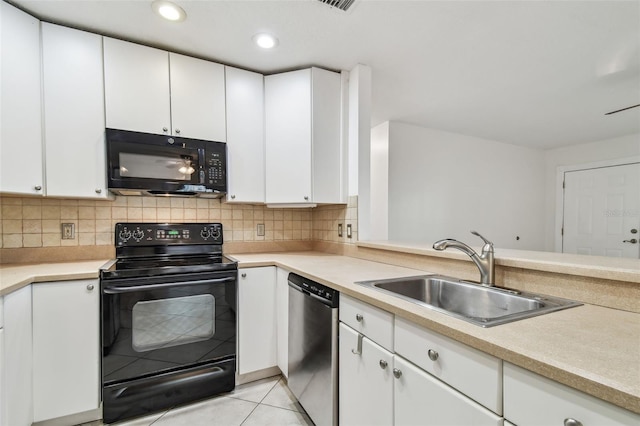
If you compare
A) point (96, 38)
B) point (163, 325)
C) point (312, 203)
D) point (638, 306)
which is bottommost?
point (163, 325)

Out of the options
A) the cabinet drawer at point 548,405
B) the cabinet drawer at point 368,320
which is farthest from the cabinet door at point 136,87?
the cabinet drawer at point 548,405

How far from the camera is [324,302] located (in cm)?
141

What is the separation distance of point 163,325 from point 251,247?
0.94 metres

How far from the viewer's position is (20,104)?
1562 mm

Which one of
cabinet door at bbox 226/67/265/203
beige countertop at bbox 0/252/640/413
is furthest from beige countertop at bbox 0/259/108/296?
cabinet door at bbox 226/67/265/203

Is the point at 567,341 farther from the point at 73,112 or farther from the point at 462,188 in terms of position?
the point at 462,188

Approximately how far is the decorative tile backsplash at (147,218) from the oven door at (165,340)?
2.18 ft

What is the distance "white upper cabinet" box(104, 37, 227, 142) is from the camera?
1.80 metres

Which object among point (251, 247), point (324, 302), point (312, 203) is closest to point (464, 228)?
point (312, 203)

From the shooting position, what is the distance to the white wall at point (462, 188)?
3.53 metres

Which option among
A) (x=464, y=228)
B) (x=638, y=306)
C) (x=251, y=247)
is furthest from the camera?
(x=464, y=228)

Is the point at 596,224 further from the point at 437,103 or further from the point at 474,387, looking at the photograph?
the point at 474,387

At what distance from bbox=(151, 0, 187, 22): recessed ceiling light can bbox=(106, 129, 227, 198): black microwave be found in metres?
0.69

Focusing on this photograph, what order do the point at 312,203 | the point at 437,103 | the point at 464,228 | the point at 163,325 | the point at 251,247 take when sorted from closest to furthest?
the point at 163,325 < the point at 312,203 < the point at 251,247 < the point at 437,103 < the point at 464,228
